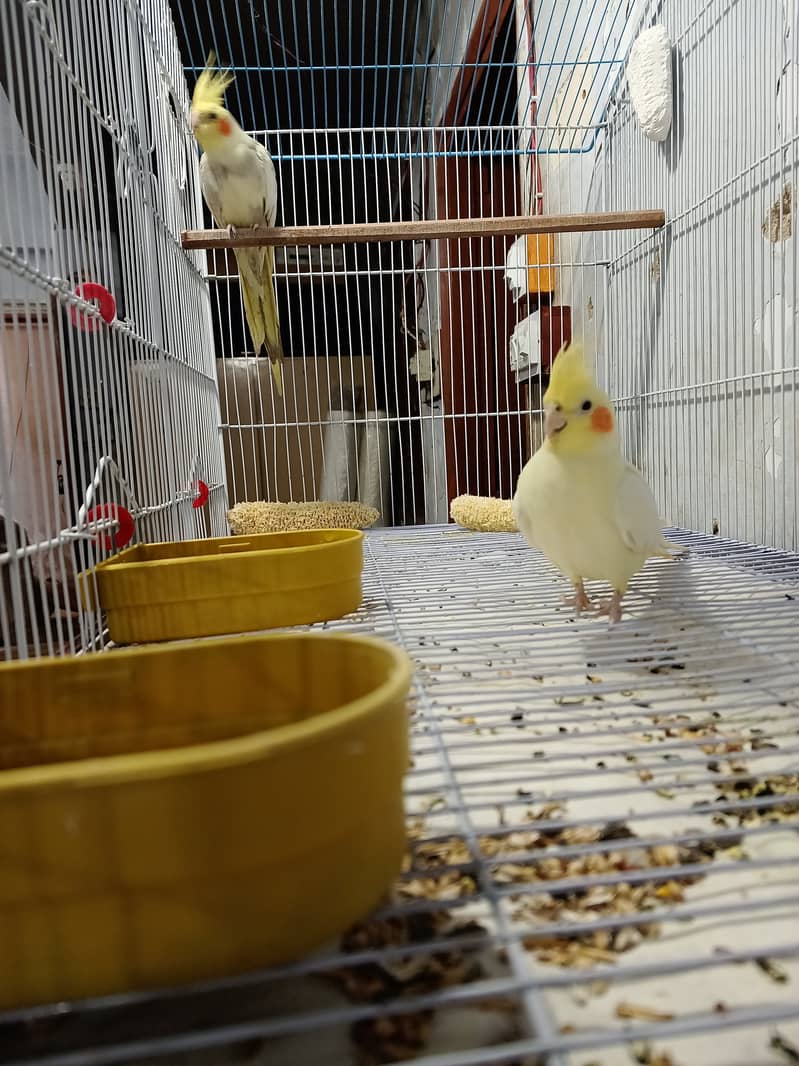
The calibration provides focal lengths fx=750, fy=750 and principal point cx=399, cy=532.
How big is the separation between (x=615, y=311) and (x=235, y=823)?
84.5 inches

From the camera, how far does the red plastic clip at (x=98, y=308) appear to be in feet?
3.07

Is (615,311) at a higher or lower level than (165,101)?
lower

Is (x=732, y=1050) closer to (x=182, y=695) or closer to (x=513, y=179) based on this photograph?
(x=182, y=695)

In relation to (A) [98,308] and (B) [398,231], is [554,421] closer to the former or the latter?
(A) [98,308]

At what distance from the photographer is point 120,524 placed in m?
1.12

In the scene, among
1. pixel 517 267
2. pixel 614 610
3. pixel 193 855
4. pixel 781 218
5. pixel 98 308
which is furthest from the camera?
pixel 517 267

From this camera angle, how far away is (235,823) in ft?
1.16

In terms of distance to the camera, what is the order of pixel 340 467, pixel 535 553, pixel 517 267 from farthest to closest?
pixel 340 467, pixel 517 267, pixel 535 553

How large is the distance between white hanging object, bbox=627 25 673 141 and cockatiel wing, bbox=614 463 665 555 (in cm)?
115

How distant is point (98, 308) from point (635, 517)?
782 millimetres

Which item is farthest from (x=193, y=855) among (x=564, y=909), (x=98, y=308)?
(x=98, y=308)

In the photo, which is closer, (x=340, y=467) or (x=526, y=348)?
(x=526, y=348)

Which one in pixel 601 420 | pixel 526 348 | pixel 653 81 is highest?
pixel 653 81

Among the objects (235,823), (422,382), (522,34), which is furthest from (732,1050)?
(422,382)
